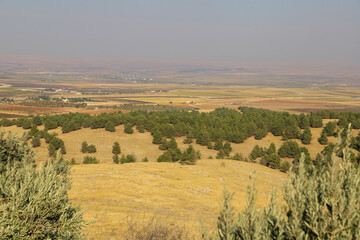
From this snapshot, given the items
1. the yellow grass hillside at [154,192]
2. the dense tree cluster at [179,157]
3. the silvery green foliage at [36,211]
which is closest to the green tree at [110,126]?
the dense tree cluster at [179,157]

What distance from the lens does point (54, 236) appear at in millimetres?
10938

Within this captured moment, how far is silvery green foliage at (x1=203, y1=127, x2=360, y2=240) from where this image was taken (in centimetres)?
702

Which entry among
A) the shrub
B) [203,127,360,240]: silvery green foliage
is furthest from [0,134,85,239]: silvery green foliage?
[203,127,360,240]: silvery green foliage

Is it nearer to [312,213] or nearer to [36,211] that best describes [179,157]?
[36,211]

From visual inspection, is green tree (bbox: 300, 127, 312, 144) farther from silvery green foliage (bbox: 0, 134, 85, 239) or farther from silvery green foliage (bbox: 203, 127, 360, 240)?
silvery green foliage (bbox: 0, 134, 85, 239)

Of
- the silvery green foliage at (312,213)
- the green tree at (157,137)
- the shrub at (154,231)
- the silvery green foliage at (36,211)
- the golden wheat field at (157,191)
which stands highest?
the silvery green foliage at (312,213)

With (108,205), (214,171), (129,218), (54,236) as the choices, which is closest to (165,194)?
(108,205)

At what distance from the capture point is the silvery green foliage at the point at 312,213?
702 centimetres

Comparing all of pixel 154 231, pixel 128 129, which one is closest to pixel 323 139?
pixel 128 129

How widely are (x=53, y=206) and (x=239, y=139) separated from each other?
59.1 metres

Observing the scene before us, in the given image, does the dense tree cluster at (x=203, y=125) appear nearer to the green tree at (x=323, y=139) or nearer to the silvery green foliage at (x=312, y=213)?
the green tree at (x=323, y=139)

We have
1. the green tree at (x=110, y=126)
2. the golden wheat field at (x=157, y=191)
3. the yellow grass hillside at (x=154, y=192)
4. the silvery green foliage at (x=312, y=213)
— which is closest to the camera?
the silvery green foliage at (x=312, y=213)

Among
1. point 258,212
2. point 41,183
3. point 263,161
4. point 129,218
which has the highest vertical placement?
point 258,212

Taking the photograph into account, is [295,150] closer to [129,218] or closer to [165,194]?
[165,194]
